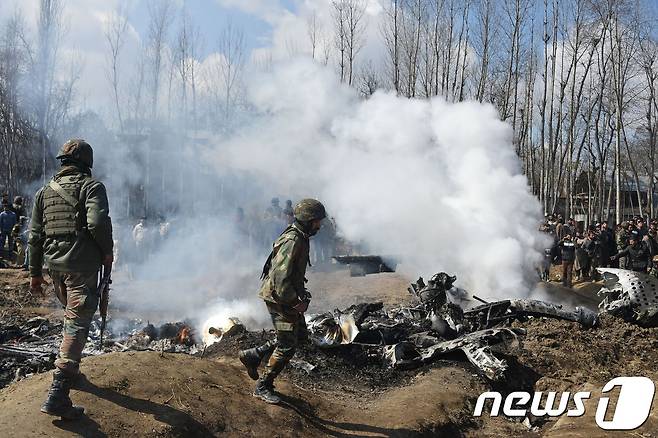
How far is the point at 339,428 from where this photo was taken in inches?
182

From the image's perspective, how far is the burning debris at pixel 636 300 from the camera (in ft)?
26.7

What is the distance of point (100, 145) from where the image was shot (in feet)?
68.8

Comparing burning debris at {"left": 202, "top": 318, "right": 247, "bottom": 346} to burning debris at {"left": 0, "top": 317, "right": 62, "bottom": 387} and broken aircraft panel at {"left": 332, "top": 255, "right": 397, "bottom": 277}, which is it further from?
broken aircraft panel at {"left": 332, "top": 255, "right": 397, "bottom": 277}

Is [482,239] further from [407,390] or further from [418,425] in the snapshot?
[418,425]

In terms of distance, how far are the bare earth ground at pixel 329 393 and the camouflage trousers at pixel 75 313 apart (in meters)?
0.39

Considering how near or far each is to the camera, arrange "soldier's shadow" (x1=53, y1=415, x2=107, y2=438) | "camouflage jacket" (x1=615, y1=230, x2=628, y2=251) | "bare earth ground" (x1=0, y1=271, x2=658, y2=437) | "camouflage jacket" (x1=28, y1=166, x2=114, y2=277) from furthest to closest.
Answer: "camouflage jacket" (x1=615, y1=230, x2=628, y2=251) → "bare earth ground" (x1=0, y1=271, x2=658, y2=437) → "camouflage jacket" (x1=28, y1=166, x2=114, y2=277) → "soldier's shadow" (x1=53, y1=415, x2=107, y2=438)

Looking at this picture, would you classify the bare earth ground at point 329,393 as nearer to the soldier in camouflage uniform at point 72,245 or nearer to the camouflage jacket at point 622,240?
the soldier in camouflage uniform at point 72,245

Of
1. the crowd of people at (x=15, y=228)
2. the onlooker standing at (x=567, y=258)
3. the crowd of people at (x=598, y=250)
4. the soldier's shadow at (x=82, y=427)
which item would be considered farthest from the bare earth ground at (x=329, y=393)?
the crowd of people at (x=15, y=228)

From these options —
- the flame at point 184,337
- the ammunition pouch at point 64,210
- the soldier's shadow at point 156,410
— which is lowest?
the flame at point 184,337

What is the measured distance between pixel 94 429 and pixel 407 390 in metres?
3.26

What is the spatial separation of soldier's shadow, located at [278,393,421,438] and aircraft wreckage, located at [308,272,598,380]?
177 cm

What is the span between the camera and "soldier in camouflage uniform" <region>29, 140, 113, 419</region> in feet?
12.3

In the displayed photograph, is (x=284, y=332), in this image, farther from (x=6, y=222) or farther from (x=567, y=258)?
(x=6, y=222)

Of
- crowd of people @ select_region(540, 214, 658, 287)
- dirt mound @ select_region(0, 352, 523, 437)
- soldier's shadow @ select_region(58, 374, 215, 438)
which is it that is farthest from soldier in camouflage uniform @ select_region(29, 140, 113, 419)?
crowd of people @ select_region(540, 214, 658, 287)
